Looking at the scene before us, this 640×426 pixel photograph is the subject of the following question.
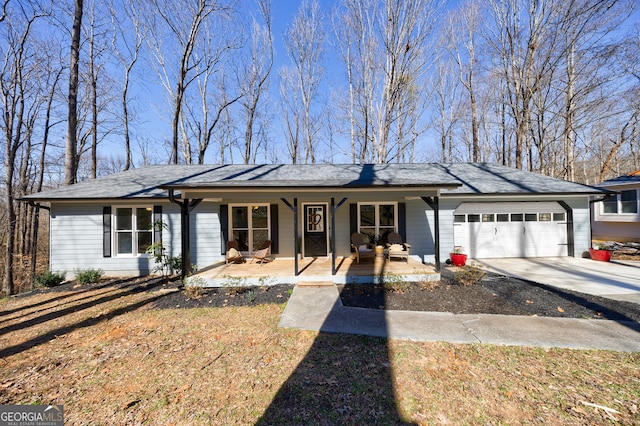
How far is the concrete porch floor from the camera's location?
625 cm

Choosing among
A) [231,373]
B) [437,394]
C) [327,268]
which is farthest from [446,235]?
[231,373]

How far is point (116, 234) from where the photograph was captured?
772 cm

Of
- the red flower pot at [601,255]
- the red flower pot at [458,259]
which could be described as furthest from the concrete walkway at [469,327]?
the red flower pot at [601,255]

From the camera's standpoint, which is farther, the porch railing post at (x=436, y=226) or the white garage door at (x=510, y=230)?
the white garage door at (x=510, y=230)

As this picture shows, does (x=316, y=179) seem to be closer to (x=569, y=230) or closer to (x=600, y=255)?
(x=569, y=230)

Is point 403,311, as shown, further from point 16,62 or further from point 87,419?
point 16,62

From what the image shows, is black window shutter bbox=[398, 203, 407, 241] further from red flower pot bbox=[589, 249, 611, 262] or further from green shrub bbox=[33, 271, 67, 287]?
green shrub bbox=[33, 271, 67, 287]

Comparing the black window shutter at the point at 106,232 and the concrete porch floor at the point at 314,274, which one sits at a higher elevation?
the black window shutter at the point at 106,232

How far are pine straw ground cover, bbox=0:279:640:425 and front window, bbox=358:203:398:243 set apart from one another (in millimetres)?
5054

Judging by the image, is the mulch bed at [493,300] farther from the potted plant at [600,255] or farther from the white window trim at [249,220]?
the potted plant at [600,255]

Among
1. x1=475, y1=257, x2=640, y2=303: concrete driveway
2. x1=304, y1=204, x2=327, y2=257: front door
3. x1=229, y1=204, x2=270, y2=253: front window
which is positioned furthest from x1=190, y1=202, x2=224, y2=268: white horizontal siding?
x1=475, y1=257, x2=640, y2=303: concrete driveway

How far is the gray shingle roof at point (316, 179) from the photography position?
656 cm

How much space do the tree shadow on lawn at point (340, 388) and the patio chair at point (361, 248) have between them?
3.90m

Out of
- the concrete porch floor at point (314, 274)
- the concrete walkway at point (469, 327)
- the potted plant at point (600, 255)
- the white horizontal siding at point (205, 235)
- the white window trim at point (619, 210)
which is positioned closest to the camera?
the concrete walkway at point (469, 327)
